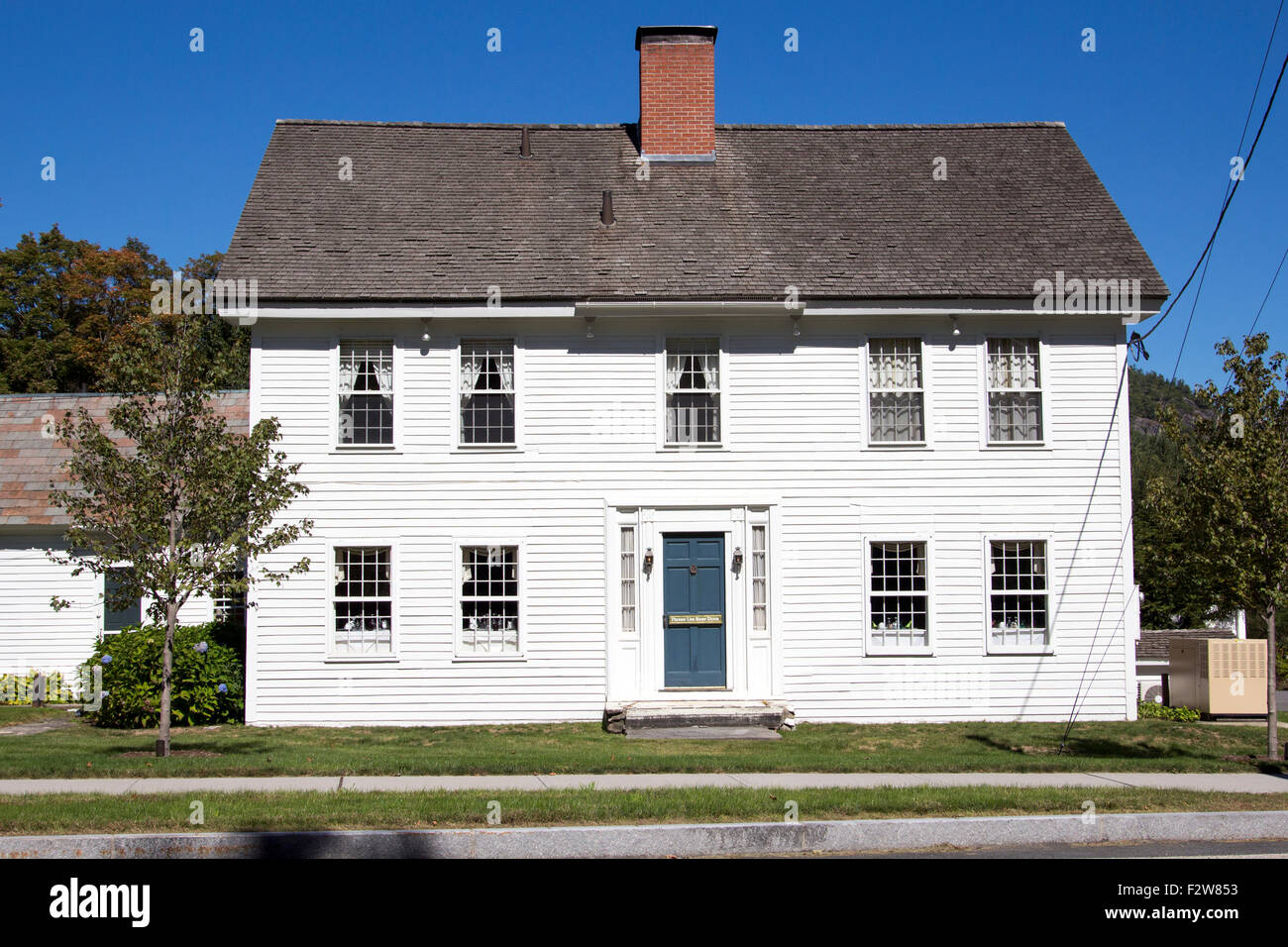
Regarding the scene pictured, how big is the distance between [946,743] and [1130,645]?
4250 mm

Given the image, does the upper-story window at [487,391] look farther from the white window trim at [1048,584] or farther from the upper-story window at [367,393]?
the white window trim at [1048,584]

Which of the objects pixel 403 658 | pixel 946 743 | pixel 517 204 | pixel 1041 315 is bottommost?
pixel 946 743

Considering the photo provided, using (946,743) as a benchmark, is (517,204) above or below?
above

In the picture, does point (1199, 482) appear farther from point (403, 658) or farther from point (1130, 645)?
point (403, 658)

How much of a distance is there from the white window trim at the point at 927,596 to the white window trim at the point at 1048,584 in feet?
2.54

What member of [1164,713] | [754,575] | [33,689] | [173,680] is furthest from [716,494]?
[33,689]

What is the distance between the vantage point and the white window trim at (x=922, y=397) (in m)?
17.1

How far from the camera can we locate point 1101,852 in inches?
356

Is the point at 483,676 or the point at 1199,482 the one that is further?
the point at 483,676

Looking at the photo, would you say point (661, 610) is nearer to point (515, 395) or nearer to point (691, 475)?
point (691, 475)

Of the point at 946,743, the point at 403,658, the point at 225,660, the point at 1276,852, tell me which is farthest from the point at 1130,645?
the point at 225,660

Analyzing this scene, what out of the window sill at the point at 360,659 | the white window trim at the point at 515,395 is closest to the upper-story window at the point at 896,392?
the white window trim at the point at 515,395

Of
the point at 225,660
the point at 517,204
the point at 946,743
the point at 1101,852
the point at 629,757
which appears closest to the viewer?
the point at 1101,852

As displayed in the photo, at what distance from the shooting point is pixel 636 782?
11312 millimetres
